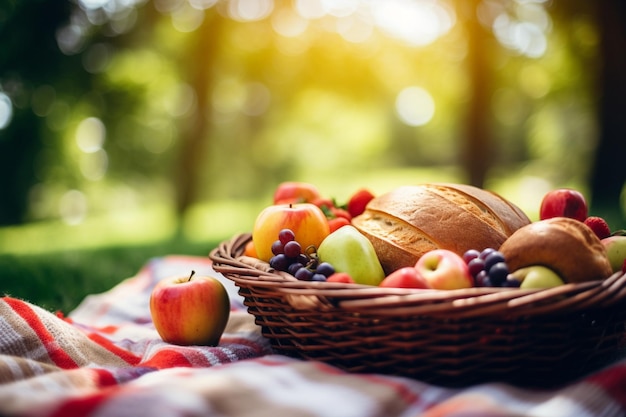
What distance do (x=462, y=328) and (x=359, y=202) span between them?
1.23m

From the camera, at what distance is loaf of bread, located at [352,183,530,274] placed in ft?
6.03

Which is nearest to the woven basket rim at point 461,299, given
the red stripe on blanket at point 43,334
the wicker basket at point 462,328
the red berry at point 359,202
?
the wicker basket at point 462,328

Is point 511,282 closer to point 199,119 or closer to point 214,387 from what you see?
point 214,387

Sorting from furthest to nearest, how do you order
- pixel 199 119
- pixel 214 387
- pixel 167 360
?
pixel 199 119 → pixel 167 360 → pixel 214 387

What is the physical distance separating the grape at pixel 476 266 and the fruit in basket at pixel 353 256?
1.09 feet

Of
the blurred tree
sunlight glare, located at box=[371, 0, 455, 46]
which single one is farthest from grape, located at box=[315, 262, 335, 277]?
the blurred tree

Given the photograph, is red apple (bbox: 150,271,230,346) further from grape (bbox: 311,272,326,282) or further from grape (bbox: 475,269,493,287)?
grape (bbox: 475,269,493,287)

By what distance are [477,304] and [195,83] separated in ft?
31.0

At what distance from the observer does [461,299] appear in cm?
130

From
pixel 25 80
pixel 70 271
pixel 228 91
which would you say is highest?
pixel 25 80

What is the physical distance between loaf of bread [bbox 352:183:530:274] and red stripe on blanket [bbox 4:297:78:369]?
1.07 m

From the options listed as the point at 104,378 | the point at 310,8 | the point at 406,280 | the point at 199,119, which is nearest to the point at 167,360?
the point at 104,378

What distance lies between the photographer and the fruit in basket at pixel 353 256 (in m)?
1.74

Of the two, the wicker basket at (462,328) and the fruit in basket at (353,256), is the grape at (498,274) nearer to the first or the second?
the wicker basket at (462,328)
